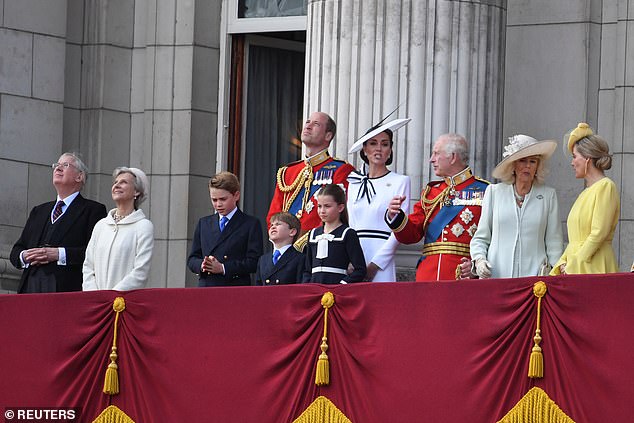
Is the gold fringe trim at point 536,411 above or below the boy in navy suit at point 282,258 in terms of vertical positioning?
below

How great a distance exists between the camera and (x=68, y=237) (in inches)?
560

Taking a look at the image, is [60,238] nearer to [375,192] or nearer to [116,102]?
[375,192]

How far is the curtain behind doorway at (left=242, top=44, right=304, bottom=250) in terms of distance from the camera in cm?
1822

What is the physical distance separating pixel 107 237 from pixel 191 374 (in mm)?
1819

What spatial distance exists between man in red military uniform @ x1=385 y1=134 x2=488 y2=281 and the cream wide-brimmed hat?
0.52m

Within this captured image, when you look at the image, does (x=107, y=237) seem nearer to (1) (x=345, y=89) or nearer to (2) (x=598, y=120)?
(1) (x=345, y=89)

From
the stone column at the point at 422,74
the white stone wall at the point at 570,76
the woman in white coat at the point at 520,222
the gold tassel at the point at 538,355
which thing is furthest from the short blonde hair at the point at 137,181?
the gold tassel at the point at 538,355

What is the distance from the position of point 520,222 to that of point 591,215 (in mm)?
640

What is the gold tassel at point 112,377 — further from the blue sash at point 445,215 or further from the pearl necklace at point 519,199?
the pearl necklace at point 519,199

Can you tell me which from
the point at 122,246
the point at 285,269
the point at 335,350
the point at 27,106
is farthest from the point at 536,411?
the point at 27,106

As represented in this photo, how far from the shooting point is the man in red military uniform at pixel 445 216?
42.1ft

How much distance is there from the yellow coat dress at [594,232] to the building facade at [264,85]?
270 centimetres

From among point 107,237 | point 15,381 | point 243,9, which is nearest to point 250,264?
point 107,237

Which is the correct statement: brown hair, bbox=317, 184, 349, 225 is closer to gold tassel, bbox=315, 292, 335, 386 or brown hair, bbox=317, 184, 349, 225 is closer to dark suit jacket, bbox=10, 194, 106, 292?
gold tassel, bbox=315, 292, 335, 386
